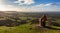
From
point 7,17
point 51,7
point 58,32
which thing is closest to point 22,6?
point 7,17

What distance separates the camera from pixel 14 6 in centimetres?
198

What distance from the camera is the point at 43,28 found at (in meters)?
1.95

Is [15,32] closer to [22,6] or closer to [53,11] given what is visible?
[22,6]

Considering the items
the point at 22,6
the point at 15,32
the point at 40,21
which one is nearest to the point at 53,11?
the point at 40,21

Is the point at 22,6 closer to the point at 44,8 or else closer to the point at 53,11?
the point at 44,8

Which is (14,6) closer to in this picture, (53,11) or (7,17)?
(7,17)

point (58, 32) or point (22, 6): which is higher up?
point (22, 6)

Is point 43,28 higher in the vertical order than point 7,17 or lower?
lower

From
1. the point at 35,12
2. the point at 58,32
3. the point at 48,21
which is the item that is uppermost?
the point at 35,12

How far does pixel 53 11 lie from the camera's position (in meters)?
1.95

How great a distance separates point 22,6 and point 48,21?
394 mm

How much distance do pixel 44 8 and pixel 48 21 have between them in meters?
0.18

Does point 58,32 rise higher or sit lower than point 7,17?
lower

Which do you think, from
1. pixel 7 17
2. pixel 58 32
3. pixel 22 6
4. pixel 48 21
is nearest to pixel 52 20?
pixel 48 21
